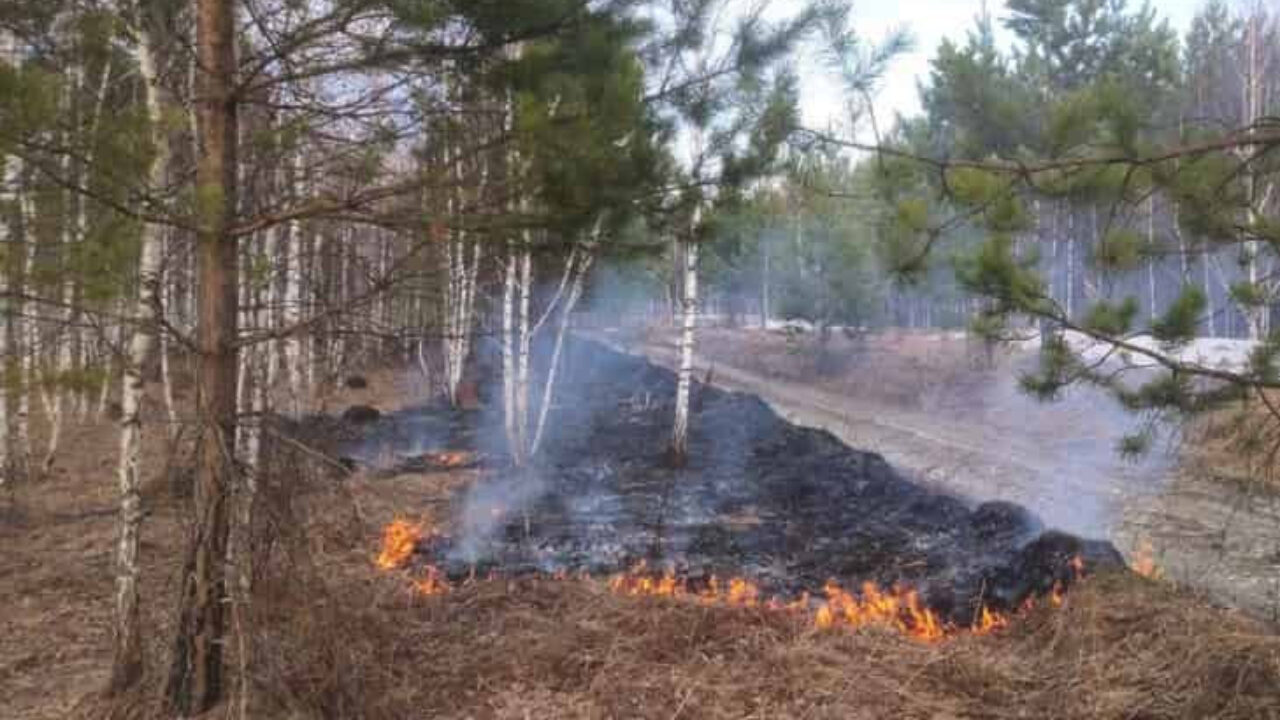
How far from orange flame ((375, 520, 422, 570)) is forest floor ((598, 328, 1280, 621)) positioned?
5.14 meters

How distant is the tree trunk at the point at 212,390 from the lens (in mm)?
3695

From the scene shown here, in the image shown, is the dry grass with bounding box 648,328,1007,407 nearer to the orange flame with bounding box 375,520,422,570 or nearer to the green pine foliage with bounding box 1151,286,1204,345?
the orange flame with bounding box 375,520,422,570

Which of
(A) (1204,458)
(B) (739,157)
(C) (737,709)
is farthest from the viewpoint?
(A) (1204,458)

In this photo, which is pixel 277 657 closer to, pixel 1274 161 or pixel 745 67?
pixel 745 67

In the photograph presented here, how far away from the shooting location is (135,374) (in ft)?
13.7

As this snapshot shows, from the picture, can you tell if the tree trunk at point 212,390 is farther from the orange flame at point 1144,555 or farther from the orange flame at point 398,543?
the orange flame at point 1144,555

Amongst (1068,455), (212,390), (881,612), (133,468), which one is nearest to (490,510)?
(881,612)

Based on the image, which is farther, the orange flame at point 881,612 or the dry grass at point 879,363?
the dry grass at point 879,363

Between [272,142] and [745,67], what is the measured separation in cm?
263

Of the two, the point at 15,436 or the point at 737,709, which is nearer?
the point at 737,709

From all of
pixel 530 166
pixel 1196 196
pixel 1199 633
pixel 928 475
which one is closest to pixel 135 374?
pixel 530 166

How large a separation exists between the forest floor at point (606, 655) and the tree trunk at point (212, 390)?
0.15m

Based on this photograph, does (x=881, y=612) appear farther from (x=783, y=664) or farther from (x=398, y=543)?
(x=398, y=543)

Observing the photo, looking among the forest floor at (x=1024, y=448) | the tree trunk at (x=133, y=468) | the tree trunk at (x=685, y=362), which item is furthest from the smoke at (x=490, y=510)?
the forest floor at (x=1024, y=448)
